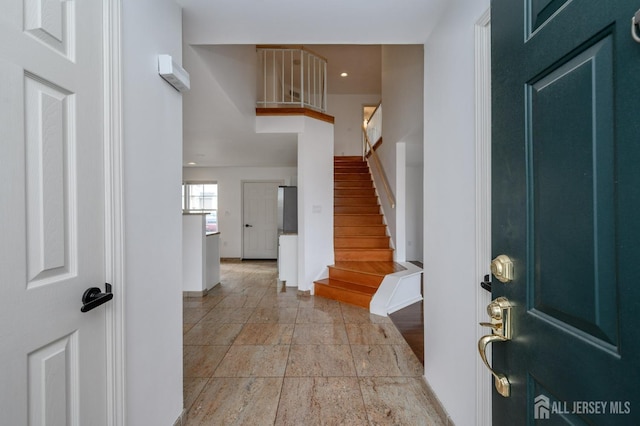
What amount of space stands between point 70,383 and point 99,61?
1089mm

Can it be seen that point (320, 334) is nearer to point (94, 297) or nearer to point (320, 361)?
point (320, 361)

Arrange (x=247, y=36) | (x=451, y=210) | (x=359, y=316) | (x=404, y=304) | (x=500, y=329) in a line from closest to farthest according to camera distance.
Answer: (x=500, y=329) → (x=451, y=210) → (x=247, y=36) → (x=359, y=316) → (x=404, y=304)

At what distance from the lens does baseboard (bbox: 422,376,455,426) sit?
62.3 inches

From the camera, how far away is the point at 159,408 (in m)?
1.40

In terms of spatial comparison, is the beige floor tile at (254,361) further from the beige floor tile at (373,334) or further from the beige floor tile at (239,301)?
the beige floor tile at (239,301)

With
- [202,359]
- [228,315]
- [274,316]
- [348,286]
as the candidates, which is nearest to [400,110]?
[348,286]

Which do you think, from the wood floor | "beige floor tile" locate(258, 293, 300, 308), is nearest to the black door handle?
the wood floor

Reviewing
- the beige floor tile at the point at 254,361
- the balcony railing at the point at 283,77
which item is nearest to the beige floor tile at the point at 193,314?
the beige floor tile at the point at 254,361

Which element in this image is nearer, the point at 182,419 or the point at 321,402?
the point at 182,419

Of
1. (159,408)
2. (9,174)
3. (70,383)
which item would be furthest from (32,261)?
(159,408)

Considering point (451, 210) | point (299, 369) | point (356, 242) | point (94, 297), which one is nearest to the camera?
point (94, 297)

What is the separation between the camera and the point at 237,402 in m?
1.82

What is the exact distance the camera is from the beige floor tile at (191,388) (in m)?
1.82

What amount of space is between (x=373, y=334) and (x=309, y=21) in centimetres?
268
